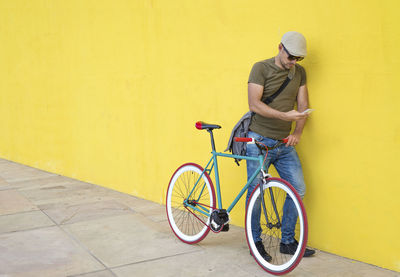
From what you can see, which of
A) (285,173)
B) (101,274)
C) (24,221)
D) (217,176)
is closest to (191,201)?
(217,176)

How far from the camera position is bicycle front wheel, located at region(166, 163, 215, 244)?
4832mm

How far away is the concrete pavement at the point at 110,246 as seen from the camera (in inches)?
167

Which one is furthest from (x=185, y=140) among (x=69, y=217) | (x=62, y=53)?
(x=62, y=53)

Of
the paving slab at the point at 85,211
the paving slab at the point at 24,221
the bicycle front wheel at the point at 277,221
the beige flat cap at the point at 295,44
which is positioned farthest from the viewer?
the paving slab at the point at 85,211

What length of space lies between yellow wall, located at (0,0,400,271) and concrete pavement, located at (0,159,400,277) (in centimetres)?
42

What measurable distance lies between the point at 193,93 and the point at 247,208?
6.52 ft

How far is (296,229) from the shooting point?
4.85 metres

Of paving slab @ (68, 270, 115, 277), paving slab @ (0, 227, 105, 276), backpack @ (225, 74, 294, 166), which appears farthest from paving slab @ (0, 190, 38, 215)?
backpack @ (225, 74, 294, 166)

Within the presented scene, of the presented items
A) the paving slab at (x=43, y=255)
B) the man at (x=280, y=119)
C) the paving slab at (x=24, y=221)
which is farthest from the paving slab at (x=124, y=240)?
the man at (x=280, y=119)

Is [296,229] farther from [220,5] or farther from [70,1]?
[70,1]

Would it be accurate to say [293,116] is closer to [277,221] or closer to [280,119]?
[280,119]

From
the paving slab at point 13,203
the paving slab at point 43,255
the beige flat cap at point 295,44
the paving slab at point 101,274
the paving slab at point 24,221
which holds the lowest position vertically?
the paving slab at point 13,203

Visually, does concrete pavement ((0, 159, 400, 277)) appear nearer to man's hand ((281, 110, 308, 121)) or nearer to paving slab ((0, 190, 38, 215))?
paving slab ((0, 190, 38, 215))

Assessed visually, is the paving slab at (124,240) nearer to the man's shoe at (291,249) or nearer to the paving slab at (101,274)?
the paving slab at (101,274)
